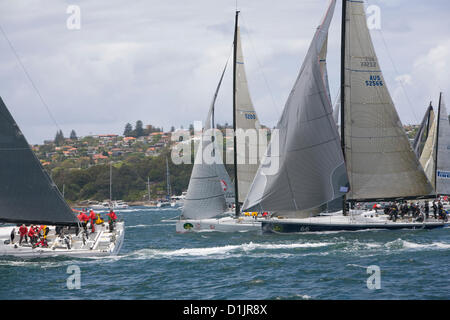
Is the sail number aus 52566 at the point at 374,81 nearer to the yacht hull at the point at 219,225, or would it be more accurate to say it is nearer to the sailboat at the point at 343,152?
the sailboat at the point at 343,152

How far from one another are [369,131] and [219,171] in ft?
41.3

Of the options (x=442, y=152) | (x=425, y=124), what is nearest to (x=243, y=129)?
(x=442, y=152)

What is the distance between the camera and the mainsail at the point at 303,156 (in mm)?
40562

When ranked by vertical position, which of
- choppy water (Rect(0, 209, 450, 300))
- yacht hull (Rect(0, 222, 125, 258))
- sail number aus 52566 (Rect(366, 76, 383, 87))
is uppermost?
sail number aus 52566 (Rect(366, 76, 383, 87))

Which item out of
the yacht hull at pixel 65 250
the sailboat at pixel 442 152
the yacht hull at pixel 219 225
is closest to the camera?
the yacht hull at pixel 65 250

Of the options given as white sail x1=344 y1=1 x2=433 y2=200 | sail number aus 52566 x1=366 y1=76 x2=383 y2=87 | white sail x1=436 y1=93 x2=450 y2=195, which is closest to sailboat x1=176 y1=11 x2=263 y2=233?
white sail x1=344 y1=1 x2=433 y2=200

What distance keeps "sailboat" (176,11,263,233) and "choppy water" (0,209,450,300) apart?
29.3 feet

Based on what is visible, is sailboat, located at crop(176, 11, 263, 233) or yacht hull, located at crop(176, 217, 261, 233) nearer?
yacht hull, located at crop(176, 217, 261, 233)

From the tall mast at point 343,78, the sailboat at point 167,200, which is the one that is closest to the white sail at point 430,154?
the tall mast at point 343,78

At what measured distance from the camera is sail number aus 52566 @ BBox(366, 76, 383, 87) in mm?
42688

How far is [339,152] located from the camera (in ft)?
135

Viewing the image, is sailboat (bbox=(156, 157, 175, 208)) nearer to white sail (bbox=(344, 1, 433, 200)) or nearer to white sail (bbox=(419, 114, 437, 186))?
white sail (bbox=(419, 114, 437, 186))

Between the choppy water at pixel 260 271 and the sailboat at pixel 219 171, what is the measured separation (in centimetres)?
894

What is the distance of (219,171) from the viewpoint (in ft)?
166
